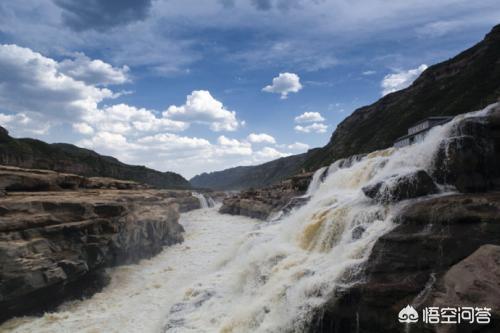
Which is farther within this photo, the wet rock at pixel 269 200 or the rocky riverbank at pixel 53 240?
the wet rock at pixel 269 200

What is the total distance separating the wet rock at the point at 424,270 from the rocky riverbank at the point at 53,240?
13297 millimetres

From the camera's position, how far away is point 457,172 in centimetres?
1529

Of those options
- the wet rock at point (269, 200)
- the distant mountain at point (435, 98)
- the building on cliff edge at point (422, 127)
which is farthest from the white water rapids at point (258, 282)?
the distant mountain at point (435, 98)

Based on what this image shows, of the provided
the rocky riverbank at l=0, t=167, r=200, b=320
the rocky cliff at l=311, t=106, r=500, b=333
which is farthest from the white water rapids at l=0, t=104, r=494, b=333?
the rocky riverbank at l=0, t=167, r=200, b=320

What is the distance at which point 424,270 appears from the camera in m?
10.5

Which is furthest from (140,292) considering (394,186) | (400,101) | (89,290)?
(400,101)

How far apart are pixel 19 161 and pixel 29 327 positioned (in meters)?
47.9

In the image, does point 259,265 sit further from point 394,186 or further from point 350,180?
point 350,180

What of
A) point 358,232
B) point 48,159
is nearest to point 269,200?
point 358,232

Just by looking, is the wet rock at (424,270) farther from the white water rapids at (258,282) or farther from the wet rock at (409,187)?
the wet rock at (409,187)

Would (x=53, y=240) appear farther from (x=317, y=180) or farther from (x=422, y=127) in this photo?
(x=422, y=127)

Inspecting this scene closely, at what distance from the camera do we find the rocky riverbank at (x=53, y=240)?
637 inches

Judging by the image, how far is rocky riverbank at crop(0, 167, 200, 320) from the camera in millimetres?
16172

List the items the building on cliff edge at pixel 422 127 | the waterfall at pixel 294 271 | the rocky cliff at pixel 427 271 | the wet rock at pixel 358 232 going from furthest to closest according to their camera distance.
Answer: the building on cliff edge at pixel 422 127
the wet rock at pixel 358 232
the waterfall at pixel 294 271
the rocky cliff at pixel 427 271
